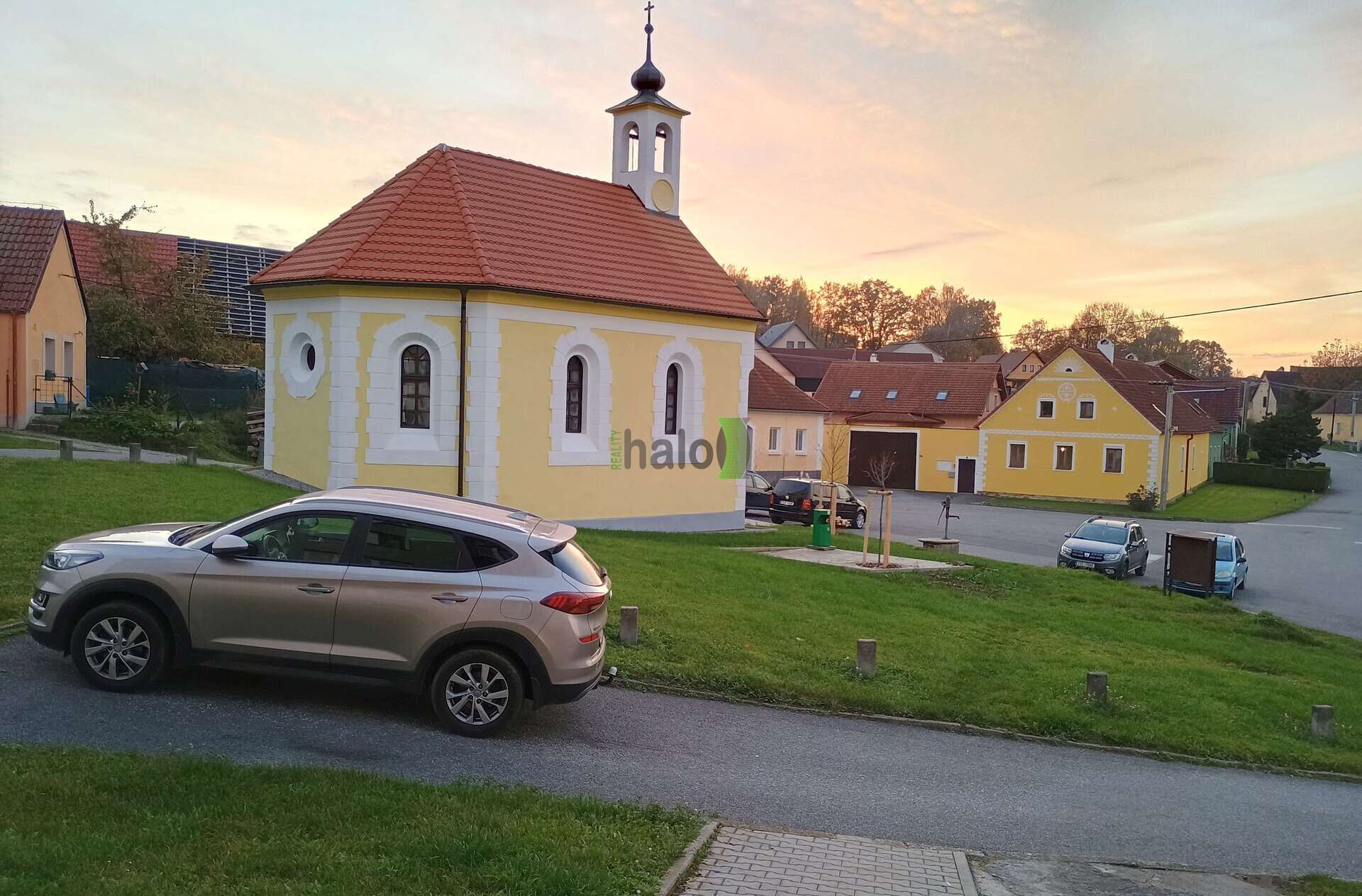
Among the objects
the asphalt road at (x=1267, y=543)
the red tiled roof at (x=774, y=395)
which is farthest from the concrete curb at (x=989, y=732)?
the red tiled roof at (x=774, y=395)

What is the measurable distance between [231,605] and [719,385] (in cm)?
1755

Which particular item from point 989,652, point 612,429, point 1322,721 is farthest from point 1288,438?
point 989,652

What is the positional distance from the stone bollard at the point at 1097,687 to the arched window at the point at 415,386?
1336 cm

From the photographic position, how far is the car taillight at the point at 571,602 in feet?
24.3

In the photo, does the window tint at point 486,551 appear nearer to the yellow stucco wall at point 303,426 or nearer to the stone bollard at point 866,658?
the stone bollard at point 866,658

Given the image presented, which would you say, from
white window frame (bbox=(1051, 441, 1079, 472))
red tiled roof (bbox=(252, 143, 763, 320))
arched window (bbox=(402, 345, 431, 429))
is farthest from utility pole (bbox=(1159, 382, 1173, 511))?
arched window (bbox=(402, 345, 431, 429))

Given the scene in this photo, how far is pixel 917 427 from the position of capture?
164 feet

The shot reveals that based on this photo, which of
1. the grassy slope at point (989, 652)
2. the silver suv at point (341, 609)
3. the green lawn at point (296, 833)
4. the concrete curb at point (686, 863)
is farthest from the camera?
the grassy slope at point (989, 652)

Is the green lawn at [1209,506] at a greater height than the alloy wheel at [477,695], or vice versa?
the alloy wheel at [477,695]

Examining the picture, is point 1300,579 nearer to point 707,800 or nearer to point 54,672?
point 707,800

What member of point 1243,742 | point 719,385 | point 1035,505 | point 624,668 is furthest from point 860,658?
point 1035,505

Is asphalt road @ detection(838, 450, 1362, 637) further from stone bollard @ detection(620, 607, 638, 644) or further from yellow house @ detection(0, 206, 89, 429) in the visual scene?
yellow house @ detection(0, 206, 89, 429)

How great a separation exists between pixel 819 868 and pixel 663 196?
22.1m

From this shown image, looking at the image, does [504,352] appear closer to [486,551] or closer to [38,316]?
[486,551]
